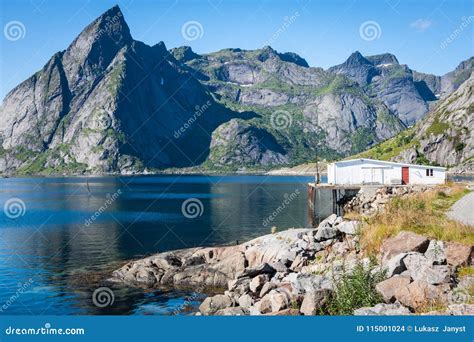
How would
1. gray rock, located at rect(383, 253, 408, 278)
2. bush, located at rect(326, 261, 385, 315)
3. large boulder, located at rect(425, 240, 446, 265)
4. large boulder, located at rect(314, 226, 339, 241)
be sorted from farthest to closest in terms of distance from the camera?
large boulder, located at rect(314, 226, 339, 241), large boulder, located at rect(425, 240, 446, 265), gray rock, located at rect(383, 253, 408, 278), bush, located at rect(326, 261, 385, 315)

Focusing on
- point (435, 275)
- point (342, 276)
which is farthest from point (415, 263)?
point (342, 276)

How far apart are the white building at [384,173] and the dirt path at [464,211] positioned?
4772 cm

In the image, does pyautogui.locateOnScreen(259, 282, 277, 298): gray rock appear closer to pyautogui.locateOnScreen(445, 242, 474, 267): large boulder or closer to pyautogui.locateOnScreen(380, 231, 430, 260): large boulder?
pyautogui.locateOnScreen(380, 231, 430, 260): large boulder

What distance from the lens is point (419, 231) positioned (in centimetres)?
2316

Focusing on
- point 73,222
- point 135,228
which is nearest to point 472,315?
point 135,228

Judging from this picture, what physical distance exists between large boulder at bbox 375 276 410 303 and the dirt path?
8.65 meters

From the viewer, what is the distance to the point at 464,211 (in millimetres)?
28078

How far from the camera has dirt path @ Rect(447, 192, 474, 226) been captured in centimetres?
2581

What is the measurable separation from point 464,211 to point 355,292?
1433cm

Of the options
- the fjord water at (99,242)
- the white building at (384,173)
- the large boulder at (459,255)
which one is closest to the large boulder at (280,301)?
the large boulder at (459,255)

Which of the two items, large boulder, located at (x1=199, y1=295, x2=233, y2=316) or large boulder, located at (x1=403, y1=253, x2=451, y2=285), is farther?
large boulder, located at (x1=199, y1=295, x2=233, y2=316)

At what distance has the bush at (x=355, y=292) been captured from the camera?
16953mm

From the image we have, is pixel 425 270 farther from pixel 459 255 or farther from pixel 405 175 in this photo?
pixel 405 175

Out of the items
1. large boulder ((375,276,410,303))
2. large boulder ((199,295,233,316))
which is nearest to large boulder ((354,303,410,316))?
large boulder ((375,276,410,303))
